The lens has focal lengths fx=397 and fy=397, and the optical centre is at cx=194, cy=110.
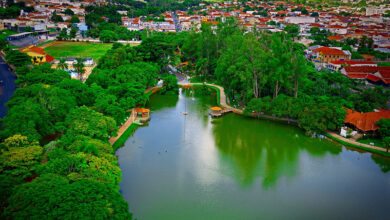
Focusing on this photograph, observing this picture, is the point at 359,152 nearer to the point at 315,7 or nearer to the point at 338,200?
the point at 338,200

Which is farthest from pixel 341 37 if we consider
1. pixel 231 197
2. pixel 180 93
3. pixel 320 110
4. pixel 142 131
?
pixel 231 197

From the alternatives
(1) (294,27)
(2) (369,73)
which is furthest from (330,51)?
(1) (294,27)

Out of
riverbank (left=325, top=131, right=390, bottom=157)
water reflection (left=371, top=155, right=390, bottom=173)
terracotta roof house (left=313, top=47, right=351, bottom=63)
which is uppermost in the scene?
terracotta roof house (left=313, top=47, right=351, bottom=63)

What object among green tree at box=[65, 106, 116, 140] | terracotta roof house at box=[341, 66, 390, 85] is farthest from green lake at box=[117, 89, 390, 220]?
terracotta roof house at box=[341, 66, 390, 85]

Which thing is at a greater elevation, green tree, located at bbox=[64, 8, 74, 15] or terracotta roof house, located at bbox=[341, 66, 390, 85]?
green tree, located at bbox=[64, 8, 74, 15]

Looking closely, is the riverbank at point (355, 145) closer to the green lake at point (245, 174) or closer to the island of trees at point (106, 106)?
the green lake at point (245, 174)

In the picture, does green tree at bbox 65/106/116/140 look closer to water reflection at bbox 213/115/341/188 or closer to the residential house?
water reflection at bbox 213/115/341/188
